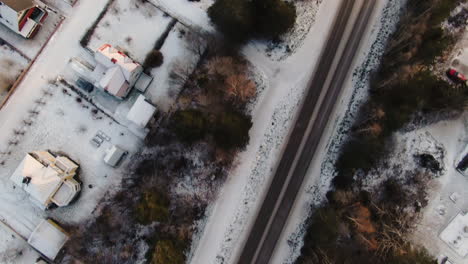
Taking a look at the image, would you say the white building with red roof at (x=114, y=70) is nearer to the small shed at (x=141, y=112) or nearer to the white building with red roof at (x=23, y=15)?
the small shed at (x=141, y=112)

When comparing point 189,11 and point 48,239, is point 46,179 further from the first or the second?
point 189,11

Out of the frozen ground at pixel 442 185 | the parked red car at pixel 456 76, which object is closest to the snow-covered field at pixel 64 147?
the frozen ground at pixel 442 185

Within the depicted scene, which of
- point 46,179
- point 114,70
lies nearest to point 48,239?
point 46,179

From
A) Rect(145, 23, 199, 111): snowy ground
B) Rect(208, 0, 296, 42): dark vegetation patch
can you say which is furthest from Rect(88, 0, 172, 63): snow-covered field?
Rect(208, 0, 296, 42): dark vegetation patch

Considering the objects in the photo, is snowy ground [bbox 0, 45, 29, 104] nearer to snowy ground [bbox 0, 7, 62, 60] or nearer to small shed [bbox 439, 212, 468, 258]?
snowy ground [bbox 0, 7, 62, 60]

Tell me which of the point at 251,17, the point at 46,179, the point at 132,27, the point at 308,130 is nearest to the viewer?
the point at 46,179

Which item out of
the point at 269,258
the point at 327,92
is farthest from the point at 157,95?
the point at 269,258

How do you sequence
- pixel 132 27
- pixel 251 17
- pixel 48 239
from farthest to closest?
pixel 132 27 → pixel 48 239 → pixel 251 17
